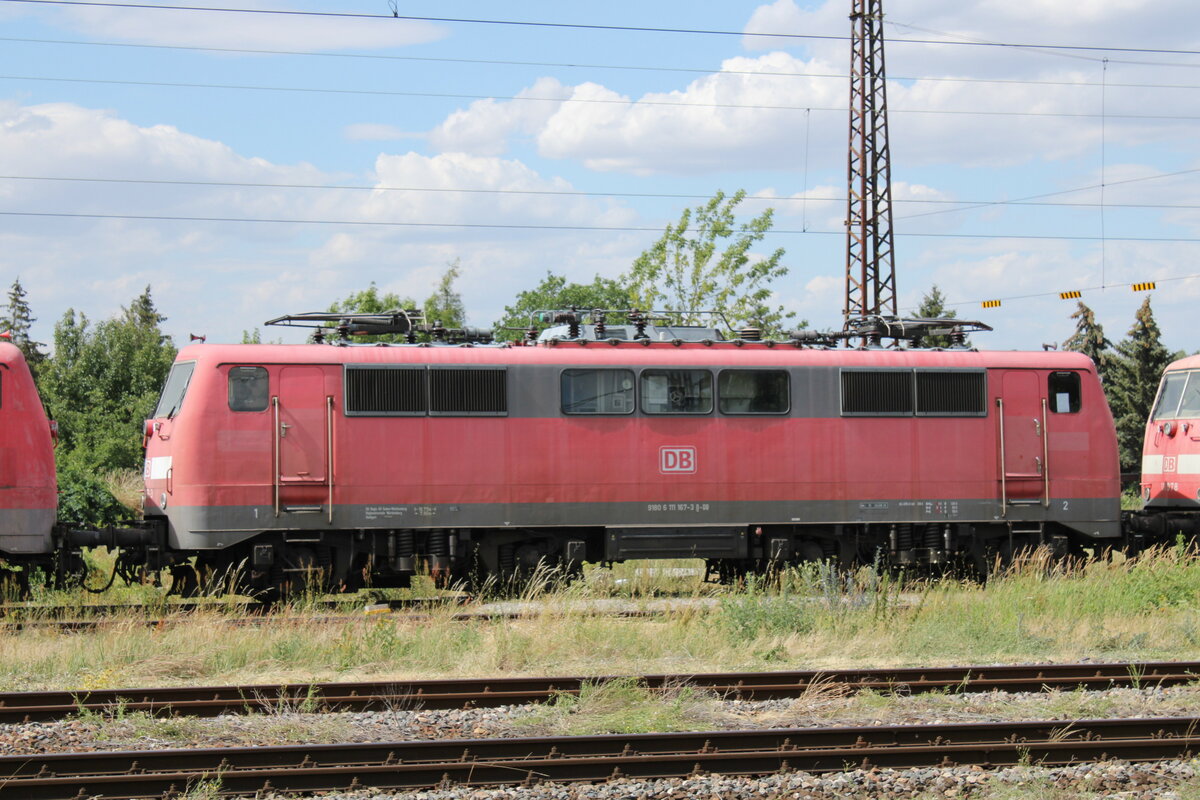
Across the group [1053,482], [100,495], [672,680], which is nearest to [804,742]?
[672,680]

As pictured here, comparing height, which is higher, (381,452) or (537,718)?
(381,452)

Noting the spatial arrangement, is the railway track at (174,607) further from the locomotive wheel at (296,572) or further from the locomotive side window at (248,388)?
the locomotive side window at (248,388)

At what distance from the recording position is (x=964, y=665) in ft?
38.6

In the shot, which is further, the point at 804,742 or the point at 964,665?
the point at 964,665

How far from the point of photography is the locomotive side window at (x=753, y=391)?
54.5 feet

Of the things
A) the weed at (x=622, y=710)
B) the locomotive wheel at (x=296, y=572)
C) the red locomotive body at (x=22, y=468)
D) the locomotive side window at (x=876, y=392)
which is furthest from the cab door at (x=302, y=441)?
the locomotive side window at (x=876, y=392)

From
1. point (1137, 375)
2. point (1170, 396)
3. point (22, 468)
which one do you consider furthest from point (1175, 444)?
point (1137, 375)

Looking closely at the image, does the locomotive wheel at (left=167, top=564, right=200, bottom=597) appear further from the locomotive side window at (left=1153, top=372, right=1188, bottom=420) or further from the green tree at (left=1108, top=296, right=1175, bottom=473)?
the green tree at (left=1108, top=296, right=1175, bottom=473)

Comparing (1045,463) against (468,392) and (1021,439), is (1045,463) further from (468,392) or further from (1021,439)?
(468,392)

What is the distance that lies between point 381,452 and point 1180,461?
11980 millimetres

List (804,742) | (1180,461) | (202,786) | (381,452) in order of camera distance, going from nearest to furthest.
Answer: (202,786) → (804,742) → (381,452) → (1180,461)

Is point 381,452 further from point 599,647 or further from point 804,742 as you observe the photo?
point 804,742

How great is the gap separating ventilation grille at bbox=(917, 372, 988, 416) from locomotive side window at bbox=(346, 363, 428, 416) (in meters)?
6.79

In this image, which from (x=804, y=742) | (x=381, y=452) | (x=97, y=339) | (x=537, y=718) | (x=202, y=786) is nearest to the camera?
(x=202, y=786)
